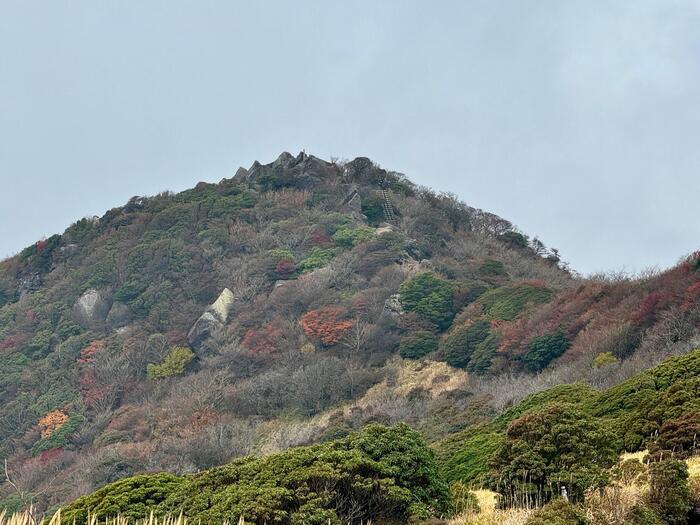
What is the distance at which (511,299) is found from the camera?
43.1m

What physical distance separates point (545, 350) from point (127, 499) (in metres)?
25.4

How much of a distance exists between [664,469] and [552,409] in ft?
11.2

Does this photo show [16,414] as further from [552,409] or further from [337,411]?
[552,409]

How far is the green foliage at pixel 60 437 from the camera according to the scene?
136ft

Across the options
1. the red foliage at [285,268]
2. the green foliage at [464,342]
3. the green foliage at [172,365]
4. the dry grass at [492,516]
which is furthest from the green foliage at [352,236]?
the dry grass at [492,516]

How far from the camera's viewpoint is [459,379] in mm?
36906

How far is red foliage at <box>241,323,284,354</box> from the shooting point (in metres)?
44.9

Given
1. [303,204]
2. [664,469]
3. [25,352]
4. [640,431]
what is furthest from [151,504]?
[303,204]

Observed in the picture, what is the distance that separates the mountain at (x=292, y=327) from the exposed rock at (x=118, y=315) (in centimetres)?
12

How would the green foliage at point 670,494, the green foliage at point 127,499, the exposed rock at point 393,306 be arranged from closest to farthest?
the green foliage at point 670,494 < the green foliage at point 127,499 < the exposed rock at point 393,306

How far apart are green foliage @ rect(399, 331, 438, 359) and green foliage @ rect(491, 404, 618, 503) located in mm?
27671

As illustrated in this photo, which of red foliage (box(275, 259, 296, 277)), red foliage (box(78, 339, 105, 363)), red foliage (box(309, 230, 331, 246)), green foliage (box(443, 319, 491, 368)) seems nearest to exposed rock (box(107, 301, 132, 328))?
red foliage (box(78, 339, 105, 363))

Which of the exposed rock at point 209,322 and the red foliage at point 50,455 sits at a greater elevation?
the exposed rock at point 209,322

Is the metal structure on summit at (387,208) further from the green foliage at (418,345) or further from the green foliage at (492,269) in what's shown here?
the green foliage at (418,345)
